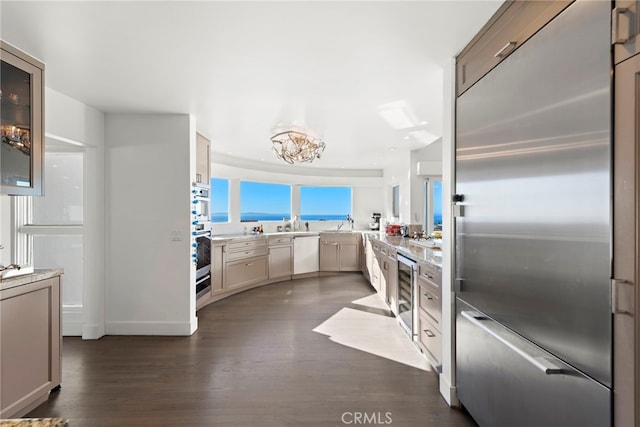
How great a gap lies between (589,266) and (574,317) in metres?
0.21

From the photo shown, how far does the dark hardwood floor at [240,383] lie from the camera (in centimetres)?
207

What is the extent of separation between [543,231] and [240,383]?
2.30m

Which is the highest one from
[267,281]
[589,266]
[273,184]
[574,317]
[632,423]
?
[273,184]

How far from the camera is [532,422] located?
1415 mm

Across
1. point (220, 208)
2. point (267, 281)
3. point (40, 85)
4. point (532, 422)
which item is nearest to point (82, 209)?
point (40, 85)

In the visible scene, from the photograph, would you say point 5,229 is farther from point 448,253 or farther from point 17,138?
point 448,253

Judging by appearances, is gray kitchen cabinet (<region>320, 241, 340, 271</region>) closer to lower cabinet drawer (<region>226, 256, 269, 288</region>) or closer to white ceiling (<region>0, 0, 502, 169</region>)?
lower cabinet drawer (<region>226, 256, 269, 288</region>)

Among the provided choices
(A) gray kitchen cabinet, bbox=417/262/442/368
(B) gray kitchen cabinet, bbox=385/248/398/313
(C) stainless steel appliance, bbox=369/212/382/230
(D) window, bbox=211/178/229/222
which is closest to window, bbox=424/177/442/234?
(B) gray kitchen cabinet, bbox=385/248/398/313

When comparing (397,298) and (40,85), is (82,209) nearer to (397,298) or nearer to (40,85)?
(40,85)

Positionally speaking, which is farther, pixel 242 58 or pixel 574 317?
pixel 242 58

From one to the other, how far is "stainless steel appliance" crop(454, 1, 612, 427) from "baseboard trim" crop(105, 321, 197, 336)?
294 centimetres

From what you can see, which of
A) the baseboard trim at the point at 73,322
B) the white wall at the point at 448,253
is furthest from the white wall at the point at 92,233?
the white wall at the point at 448,253

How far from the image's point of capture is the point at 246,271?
17.6 feet

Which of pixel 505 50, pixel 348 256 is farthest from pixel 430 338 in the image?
pixel 348 256
